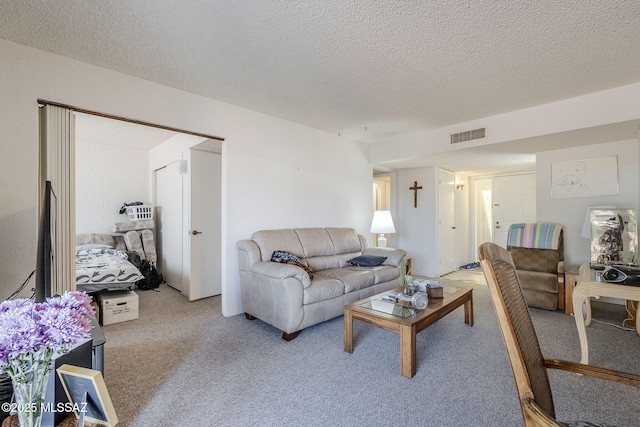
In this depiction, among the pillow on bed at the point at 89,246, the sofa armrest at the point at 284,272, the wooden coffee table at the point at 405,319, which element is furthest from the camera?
the pillow on bed at the point at 89,246

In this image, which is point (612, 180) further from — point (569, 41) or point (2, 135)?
point (2, 135)

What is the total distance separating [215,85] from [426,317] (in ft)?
9.14

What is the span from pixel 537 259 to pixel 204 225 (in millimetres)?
4428

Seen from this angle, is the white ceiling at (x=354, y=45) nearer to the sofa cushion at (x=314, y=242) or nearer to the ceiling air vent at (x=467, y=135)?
the ceiling air vent at (x=467, y=135)

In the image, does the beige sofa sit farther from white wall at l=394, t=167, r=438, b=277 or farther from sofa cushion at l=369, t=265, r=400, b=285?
white wall at l=394, t=167, r=438, b=277

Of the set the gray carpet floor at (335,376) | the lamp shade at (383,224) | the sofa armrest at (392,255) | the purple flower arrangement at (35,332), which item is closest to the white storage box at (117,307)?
the gray carpet floor at (335,376)

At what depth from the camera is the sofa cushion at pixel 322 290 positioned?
2.68 meters

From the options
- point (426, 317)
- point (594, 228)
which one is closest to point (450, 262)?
point (594, 228)

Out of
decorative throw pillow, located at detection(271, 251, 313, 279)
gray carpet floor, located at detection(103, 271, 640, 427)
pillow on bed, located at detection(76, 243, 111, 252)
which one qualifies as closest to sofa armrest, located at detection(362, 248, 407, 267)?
gray carpet floor, located at detection(103, 271, 640, 427)

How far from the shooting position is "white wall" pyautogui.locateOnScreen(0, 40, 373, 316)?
2133mm

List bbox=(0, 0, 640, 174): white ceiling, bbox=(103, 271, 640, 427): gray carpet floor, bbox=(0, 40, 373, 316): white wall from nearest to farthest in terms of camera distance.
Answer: bbox=(103, 271, 640, 427): gray carpet floor
bbox=(0, 0, 640, 174): white ceiling
bbox=(0, 40, 373, 316): white wall

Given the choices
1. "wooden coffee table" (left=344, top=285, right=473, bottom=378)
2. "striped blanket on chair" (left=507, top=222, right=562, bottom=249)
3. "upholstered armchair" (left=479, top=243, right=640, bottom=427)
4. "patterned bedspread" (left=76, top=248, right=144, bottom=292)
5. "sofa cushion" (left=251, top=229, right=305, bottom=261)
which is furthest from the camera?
"striped blanket on chair" (left=507, top=222, right=562, bottom=249)

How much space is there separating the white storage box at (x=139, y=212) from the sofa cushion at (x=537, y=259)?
5552 mm

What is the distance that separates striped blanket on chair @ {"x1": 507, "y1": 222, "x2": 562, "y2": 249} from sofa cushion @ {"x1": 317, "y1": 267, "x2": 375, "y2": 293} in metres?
2.21
